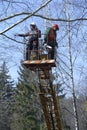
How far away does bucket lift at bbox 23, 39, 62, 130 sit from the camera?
1191 cm

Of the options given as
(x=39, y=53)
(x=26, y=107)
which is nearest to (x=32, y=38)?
(x=39, y=53)

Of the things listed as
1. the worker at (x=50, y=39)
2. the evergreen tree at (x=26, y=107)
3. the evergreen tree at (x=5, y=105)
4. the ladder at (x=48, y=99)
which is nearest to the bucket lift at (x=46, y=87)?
the ladder at (x=48, y=99)

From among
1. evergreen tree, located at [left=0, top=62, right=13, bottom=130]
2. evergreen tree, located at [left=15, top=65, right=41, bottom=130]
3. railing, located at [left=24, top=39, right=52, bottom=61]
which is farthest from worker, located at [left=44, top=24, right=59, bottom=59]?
evergreen tree, located at [left=0, top=62, right=13, bottom=130]

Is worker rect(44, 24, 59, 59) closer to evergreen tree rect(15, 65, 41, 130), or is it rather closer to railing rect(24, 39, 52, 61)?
railing rect(24, 39, 52, 61)

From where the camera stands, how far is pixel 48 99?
13586 millimetres

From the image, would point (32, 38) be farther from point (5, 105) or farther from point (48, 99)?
point (5, 105)

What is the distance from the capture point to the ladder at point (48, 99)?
1281 centimetres

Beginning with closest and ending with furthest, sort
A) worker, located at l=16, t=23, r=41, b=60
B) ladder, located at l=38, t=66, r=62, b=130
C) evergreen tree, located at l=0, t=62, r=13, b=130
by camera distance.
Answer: worker, located at l=16, t=23, r=41, b=60 < ladder, located at l=38, t=66, r=62, b=130 < evergreen tree, located at l=0, t=62, r=13, b=130

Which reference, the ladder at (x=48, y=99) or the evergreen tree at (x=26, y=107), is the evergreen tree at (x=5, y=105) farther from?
the ladder at (x=48, y=99)

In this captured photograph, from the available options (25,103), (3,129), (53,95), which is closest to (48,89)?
(53,95)

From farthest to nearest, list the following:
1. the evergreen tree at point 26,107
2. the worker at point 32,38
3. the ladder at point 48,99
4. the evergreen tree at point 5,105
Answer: the evergreen tree at point 5,105 → the evergreen tree at point 26,107 → the ladder at point 48,99 → the worker at point 32,38

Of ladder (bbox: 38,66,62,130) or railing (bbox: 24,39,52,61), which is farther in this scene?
ladder (bbox: 38,66,62,130)

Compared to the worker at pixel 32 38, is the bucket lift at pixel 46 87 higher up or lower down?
lower down

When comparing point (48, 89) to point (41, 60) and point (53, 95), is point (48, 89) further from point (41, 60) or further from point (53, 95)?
point (41, 60)
